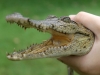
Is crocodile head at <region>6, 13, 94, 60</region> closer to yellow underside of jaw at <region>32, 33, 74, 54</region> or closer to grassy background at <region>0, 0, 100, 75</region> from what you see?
yellow underside of jaw at <region>32, 33, 74, 54</region>

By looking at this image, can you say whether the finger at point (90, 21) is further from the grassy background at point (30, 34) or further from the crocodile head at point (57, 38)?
the grassy background at point (30, 34)

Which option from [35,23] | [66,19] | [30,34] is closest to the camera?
[35,23]

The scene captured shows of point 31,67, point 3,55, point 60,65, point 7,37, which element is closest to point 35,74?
point 31,67

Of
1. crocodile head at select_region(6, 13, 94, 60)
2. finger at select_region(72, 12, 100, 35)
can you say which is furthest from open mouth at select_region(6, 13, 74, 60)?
finger at select_region(72, 12, 100, 35)

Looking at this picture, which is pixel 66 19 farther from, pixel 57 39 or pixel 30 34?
pixel 30 34

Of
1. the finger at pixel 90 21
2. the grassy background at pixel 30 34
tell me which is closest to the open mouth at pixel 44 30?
the finger at pixel 90 21

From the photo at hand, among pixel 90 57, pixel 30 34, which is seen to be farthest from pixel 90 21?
pixel 30 34
